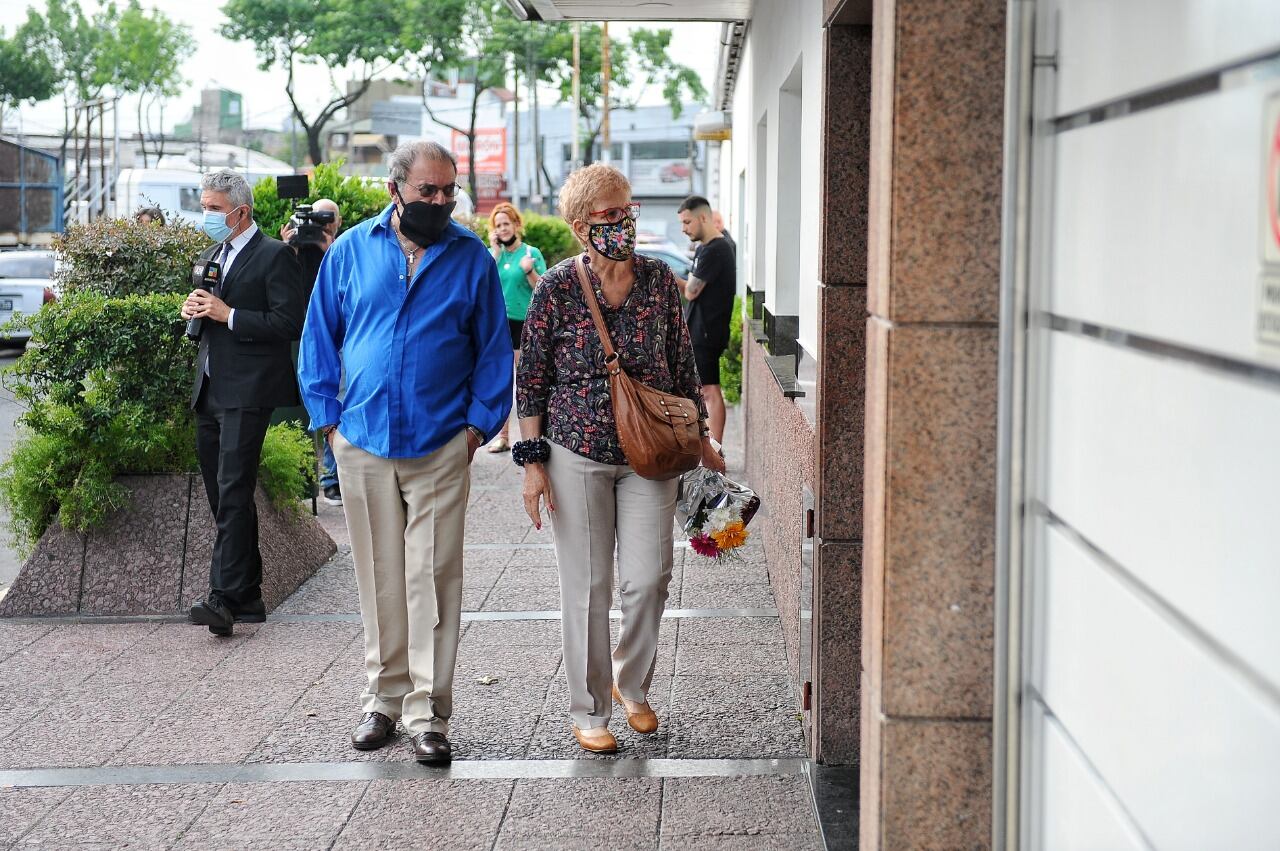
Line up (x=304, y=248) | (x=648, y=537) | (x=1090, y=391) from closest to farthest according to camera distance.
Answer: (x=1090, y=391) → (x=648, y=537) → (x=304, y=248)

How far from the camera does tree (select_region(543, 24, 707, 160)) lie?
5062 centimetres

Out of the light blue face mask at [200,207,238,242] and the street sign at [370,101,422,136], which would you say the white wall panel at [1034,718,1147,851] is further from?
the street sign at [370,101,422,136]

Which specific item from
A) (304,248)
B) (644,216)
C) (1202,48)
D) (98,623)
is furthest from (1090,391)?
(644,216)

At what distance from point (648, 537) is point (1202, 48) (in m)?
3.11

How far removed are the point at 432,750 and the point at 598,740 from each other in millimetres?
567

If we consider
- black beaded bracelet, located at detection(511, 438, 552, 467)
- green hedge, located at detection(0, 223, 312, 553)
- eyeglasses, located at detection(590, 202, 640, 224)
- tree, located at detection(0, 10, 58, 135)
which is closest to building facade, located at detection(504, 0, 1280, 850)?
eyeglasses, located at detection(590, 202, 640, 224)

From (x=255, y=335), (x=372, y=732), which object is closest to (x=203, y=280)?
(x=255, y=335)

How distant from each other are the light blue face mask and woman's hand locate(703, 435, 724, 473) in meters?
2.85

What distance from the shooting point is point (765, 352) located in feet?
27.3

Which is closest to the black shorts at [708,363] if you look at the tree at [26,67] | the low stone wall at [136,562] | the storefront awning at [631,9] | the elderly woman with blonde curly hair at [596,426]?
the storefront awning at [631,9]

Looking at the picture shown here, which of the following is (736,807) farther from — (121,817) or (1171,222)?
(1171,222)

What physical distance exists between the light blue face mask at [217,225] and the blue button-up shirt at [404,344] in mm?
1874

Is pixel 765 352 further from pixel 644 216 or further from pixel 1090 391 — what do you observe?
pixel 644 216

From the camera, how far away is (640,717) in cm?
510
